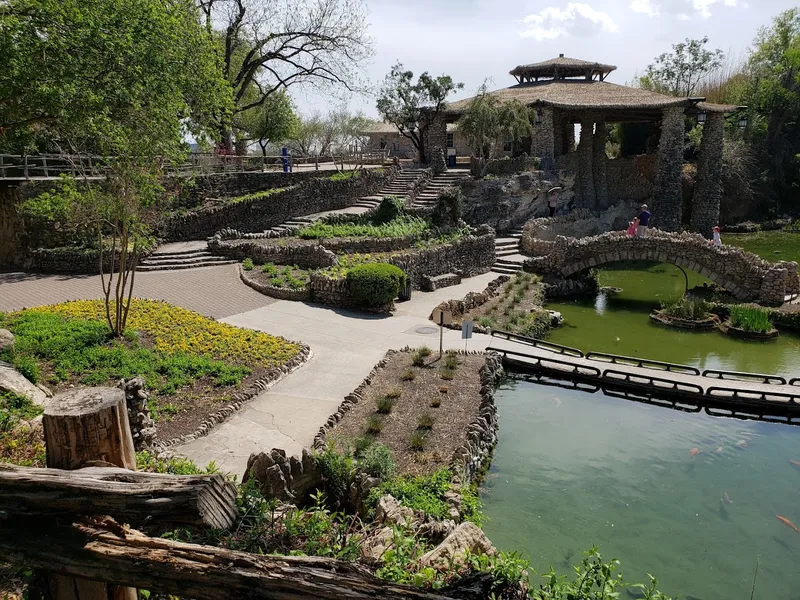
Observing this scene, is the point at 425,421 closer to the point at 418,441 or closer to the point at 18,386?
the point at 418,441

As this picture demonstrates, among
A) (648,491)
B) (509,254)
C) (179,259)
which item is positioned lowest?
(648,491)

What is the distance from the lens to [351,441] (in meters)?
10.6

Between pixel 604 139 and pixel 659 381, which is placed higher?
pixel 604 139

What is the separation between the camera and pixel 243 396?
39.8ft

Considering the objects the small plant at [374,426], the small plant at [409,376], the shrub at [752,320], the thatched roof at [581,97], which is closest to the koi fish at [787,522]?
the small plant at [374,426]

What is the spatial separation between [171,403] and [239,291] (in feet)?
30.4

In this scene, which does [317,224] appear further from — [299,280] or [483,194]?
[483,194]

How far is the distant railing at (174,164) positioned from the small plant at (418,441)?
8.87 meters

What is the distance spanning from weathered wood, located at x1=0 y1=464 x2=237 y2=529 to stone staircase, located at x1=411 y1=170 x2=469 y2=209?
2811 centimetres

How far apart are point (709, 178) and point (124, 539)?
39.8 m

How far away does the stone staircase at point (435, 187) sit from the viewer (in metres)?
31.2

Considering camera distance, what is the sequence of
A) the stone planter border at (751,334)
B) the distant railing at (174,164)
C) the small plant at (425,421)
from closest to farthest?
the small plant at (425,421) < the distant railing at (174,164) < the stone planter border at (751,334)

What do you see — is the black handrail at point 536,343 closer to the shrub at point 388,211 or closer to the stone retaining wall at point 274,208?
the shrub at point 388,211

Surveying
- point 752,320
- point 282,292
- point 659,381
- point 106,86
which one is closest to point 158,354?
point 106,86
